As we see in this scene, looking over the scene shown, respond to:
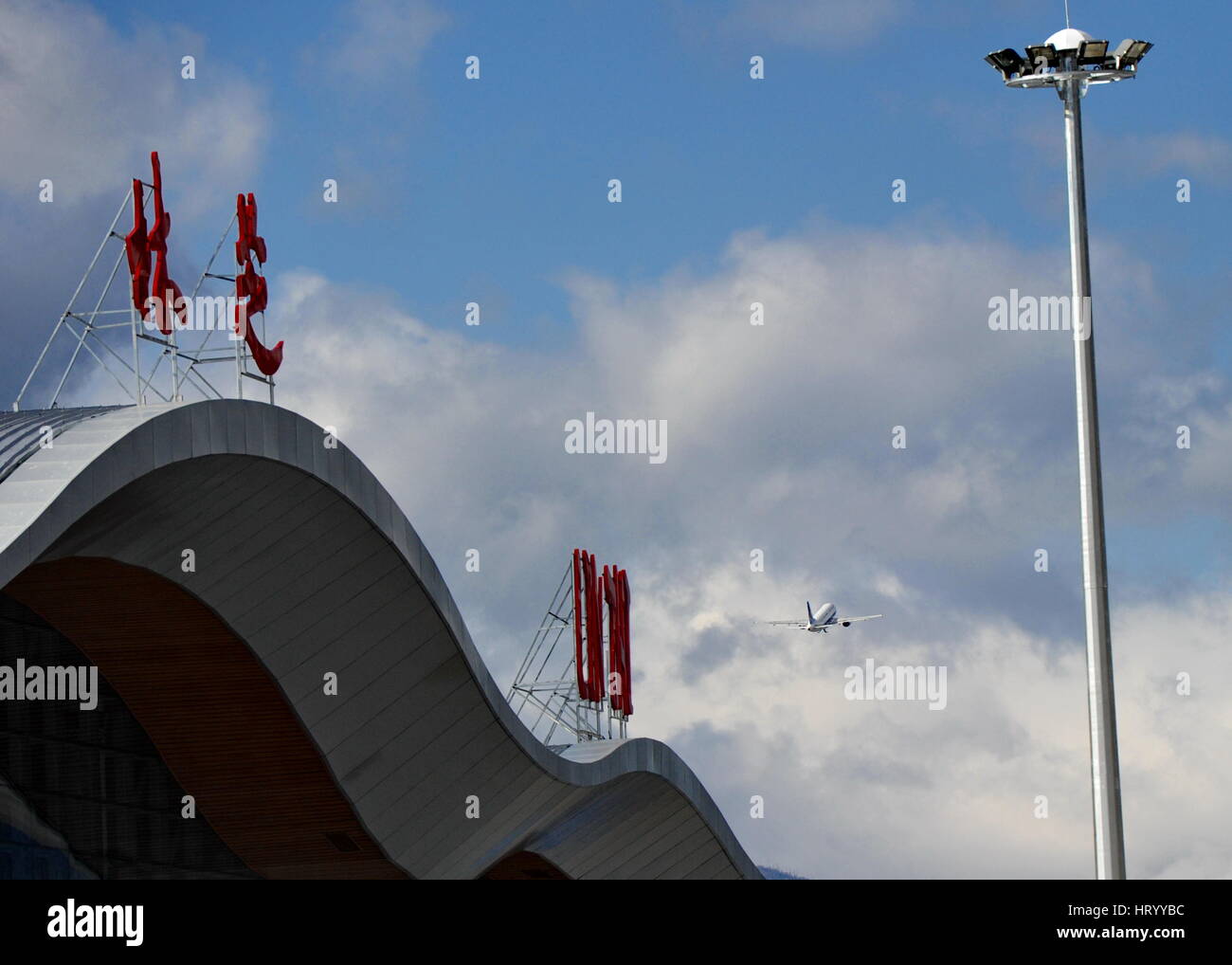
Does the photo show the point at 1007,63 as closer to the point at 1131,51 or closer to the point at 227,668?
the point at 1131,51

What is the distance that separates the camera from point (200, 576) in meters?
25.2

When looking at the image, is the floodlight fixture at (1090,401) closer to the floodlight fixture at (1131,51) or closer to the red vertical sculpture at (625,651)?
the floodlight fixture at (1131,51)

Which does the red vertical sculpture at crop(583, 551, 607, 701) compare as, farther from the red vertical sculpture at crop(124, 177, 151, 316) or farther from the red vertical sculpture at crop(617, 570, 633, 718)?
the red vertical sculpture at crop(124, 177, 151, 316)

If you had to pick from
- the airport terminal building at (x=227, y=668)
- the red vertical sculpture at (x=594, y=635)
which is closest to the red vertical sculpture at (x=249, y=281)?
the airport terminal building at (x=227, y=668)

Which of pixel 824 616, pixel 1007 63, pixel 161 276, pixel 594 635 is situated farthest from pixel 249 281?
pixel 824 616

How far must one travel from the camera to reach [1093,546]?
804 inches

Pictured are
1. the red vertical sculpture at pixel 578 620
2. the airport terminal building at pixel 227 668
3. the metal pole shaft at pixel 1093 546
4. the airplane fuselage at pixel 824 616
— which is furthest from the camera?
the airplane fuselage at pixel 824 616

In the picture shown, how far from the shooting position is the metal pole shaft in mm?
19453

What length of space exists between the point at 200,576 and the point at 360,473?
9.93ft

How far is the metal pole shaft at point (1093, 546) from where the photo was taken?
19453 millimetres

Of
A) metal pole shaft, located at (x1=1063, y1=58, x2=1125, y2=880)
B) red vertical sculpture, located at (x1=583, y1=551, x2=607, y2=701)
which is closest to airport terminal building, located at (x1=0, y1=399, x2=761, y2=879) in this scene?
red vertical sculpture, located at (x1=583, y1=551, x2=607, y2=701)

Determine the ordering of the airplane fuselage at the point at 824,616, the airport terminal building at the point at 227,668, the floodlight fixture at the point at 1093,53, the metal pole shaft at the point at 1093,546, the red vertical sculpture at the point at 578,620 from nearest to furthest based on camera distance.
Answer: the metal pole shaft at the point at 1093,546 < the floodlight fixture at the point at 1093,53 < the airport terminal building at the point at 227,668 < the red vertical sculpture at the point at 578,620 < the airplane fuselage at the point at 824,616
